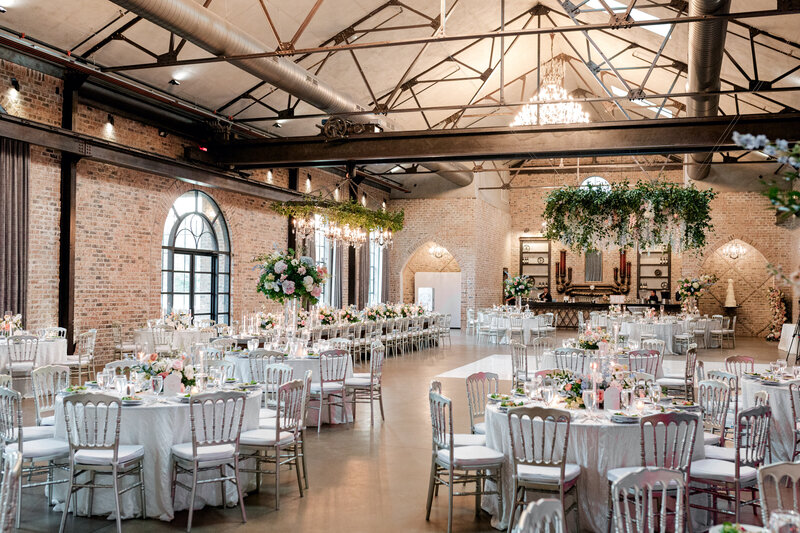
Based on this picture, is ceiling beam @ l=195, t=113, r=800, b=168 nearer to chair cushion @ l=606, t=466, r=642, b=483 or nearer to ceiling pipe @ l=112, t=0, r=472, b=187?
ceiling pipe @ l=112, t=0, r=472, b=187

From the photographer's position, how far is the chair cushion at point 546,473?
14.1ft

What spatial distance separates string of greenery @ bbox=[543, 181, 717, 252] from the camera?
1122cm

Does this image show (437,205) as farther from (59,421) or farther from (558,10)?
(59,421)

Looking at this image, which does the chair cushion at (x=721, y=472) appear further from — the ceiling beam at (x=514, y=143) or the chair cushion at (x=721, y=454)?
the ceiling beam at (x=514, y=143)

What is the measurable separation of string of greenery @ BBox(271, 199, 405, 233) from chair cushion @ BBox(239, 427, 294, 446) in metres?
8.58

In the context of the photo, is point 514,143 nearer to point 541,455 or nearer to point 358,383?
point 358,383

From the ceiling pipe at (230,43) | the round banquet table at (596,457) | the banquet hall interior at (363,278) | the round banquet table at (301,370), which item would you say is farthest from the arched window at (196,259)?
the round banquet table at (596,457)

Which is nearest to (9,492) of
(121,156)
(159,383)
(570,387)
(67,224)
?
(159,383)

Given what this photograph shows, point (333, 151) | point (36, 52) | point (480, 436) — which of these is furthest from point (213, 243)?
point (480, 436)

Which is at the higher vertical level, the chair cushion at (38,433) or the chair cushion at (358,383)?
the chair cushion at (38,433)

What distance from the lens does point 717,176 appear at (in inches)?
834

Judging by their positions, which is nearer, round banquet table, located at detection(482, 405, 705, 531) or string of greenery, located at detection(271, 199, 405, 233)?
round banquet table, located at detection(482, 405, 705, 531)

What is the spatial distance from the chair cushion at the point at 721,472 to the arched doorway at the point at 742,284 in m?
18.7

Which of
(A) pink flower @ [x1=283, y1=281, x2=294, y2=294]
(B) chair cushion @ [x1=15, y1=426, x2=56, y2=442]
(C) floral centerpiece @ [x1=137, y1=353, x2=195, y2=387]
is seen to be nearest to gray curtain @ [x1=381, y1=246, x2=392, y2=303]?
(A) pink flower @ [x1=283, y1=281, x2=294, y2=294]
